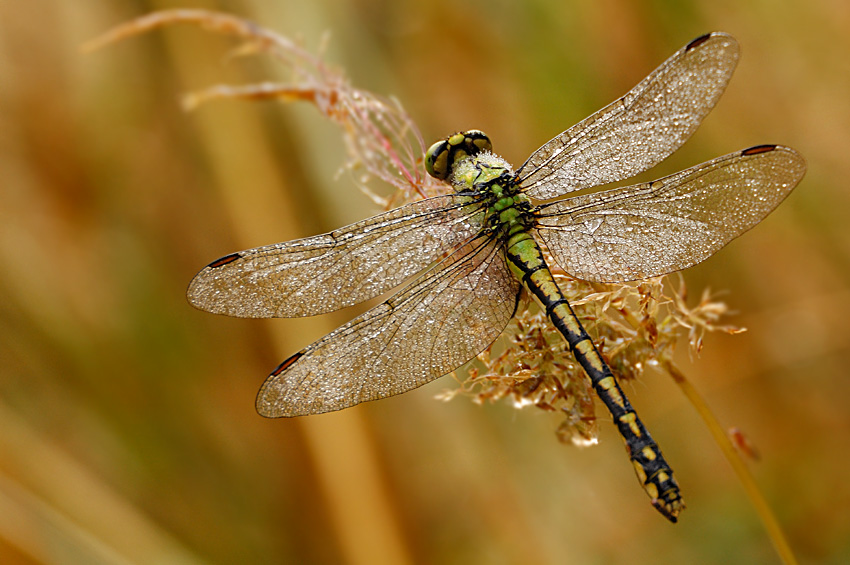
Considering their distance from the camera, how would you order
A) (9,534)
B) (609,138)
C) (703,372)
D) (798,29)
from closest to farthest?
(609,138) < (9,534) < (798,29) < (703,372)

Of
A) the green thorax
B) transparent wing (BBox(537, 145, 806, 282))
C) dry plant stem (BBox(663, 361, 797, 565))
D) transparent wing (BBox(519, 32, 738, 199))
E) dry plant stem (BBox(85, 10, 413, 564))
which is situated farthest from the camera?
dry plant stem (BBox(85, 10, 413, 564))

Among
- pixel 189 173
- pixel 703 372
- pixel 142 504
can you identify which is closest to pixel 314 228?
pixel 189 173

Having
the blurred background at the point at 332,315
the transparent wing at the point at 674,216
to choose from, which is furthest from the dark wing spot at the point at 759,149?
the blurred background at the point at 332,315

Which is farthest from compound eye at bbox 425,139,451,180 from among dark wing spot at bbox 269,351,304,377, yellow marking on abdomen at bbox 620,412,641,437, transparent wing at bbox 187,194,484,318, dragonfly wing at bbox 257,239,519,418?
yellow marking on abdomen at bbox 620,412,641,437

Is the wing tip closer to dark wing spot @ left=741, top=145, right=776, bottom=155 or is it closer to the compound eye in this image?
dark wing spot @ left=741, top=145, right=776, bottom=155

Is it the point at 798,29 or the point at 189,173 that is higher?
the point at 189,173

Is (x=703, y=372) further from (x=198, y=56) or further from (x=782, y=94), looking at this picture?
(x=198, y=56)

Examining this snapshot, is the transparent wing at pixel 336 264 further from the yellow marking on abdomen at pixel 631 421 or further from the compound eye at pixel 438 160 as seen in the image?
the yellow marking on abdomen at pixel 631 421
